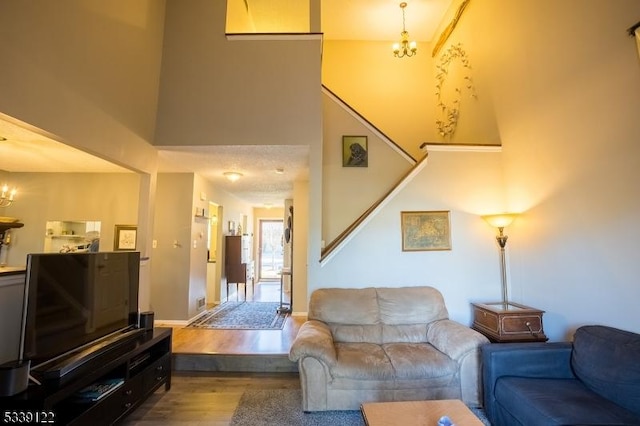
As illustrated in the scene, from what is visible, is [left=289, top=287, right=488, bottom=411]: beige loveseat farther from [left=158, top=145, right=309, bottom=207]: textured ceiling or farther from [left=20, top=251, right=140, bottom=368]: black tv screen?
[left=158, top=145, right=309, bottom=207]: textured ceiling

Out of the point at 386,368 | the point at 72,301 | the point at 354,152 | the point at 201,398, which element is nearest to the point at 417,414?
the point at 386,368

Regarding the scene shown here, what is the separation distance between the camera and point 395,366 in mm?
2486

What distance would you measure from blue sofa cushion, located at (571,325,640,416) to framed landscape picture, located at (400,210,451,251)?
149cm

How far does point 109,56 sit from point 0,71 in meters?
1.20

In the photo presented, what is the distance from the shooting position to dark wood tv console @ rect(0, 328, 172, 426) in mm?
1621

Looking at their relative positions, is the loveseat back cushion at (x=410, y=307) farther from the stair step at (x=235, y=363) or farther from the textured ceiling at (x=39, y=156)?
the textured ceiling at (x=39, y=156)

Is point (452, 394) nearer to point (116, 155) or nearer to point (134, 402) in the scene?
point (134, 402)

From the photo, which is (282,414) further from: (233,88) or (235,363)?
(233,88)

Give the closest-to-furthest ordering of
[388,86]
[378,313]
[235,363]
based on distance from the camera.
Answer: [378,313]
[235,363]
[388,86]

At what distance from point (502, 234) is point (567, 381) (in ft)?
5.08

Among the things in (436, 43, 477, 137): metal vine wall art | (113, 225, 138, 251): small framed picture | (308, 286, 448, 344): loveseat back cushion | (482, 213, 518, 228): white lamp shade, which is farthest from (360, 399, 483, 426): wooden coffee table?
(113, 225, 138, 251): small framed picture

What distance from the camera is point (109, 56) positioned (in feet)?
9.68

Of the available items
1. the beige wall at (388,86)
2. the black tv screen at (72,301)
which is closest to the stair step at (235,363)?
the black tv screen at (72,301)

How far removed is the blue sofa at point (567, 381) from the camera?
67.9 inches
